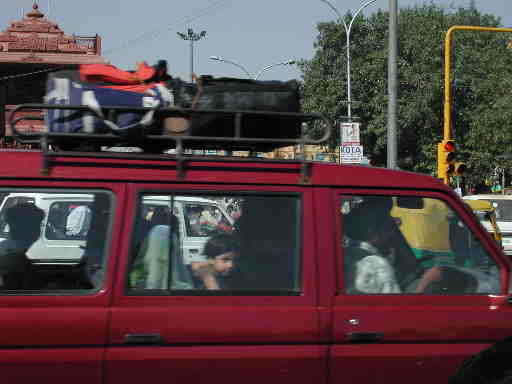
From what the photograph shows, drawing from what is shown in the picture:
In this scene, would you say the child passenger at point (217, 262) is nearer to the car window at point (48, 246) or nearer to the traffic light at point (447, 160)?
the car window at point (48, 246)

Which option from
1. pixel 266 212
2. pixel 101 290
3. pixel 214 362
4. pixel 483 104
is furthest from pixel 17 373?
pixel 483 104

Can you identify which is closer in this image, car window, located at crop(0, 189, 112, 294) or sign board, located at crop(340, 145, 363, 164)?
car window, located at crop(0, 189, 112, 294)

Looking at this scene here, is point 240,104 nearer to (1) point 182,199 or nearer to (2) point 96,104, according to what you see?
(1) point 182,199

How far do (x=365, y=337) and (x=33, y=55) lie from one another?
39.6 metres

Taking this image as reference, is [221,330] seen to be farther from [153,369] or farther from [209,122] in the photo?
[209,122]

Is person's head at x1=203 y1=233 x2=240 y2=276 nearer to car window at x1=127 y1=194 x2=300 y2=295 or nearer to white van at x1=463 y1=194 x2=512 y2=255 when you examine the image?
car window at x1=127 y1=194 x2=300 y2=295

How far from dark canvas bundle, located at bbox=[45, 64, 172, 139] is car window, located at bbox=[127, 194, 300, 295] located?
14.9 inches

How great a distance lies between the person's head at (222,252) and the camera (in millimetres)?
3648

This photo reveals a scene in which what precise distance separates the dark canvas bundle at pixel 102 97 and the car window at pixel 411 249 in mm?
1009

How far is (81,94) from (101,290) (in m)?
0.92

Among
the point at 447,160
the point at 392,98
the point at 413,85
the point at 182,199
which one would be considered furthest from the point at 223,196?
the point at 413,85

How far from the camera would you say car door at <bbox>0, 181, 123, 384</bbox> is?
3.40 m

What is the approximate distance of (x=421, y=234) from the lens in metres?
3.84

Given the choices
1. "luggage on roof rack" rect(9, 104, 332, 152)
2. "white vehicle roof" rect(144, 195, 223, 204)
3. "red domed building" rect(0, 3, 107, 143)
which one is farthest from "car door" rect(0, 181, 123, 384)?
"red domed building" rect(0, 3, 107, 143)
